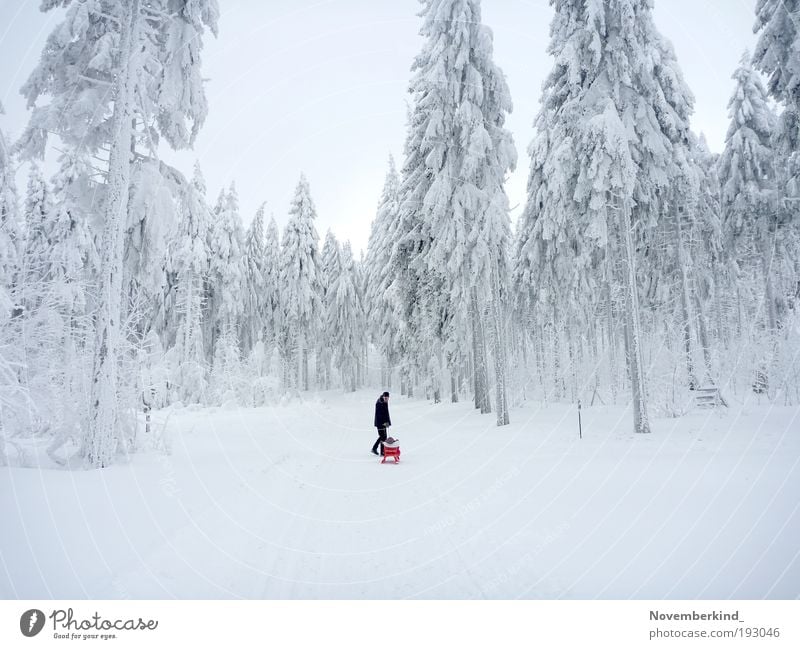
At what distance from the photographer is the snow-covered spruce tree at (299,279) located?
31891 mm

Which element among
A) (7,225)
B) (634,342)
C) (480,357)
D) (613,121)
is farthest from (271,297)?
(634,342)

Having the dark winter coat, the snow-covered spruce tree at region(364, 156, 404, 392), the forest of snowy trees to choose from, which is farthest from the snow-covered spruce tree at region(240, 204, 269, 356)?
the dark winter coat

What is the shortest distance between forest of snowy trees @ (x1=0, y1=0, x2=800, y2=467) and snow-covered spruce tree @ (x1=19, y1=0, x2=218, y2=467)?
0.04 meters

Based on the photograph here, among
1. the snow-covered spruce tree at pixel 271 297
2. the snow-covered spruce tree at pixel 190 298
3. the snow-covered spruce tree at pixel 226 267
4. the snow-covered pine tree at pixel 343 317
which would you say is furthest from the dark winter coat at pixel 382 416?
the snow-covered pine tree at pixel 343 317

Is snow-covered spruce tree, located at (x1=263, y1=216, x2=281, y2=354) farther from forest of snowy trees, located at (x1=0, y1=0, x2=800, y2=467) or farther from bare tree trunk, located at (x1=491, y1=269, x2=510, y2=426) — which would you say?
bare tree trunk, located at (x1=491, y1=269, x2=510, y2=426)

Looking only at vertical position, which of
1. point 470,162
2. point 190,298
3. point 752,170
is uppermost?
point 752,170

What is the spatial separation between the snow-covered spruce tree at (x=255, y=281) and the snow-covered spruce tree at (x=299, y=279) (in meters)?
2.66

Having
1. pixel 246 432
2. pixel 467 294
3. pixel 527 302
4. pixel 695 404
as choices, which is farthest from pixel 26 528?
pixel 527 302

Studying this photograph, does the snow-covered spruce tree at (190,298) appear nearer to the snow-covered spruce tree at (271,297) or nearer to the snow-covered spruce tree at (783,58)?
the snow-covered spruce tree at (271,297)

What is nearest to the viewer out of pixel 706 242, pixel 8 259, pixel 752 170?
pixel 8 259

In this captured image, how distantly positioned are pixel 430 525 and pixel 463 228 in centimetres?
1198

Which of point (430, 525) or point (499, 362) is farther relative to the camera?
point (499, 362)

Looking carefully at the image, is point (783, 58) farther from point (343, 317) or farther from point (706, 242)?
point (343, 317)

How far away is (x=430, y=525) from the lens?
5.16 m
